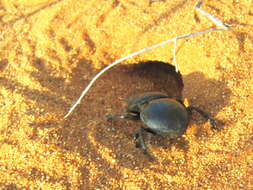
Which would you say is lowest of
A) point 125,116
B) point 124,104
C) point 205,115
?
point 124,104

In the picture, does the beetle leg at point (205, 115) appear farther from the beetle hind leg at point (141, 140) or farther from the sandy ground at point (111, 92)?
the beetle hind leg at point (141, 140)

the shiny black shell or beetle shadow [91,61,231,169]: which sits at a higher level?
the shiny black shell

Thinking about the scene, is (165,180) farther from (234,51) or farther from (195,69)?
(234,51)

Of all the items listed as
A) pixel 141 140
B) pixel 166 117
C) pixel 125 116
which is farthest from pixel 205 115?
pixel 125 116

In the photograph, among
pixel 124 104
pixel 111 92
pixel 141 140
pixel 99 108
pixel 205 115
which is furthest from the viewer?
pixel 111 92

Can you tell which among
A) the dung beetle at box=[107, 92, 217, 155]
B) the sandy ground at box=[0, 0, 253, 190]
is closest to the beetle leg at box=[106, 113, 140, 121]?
the dung beetle at box=[107, 92, 217, 155]

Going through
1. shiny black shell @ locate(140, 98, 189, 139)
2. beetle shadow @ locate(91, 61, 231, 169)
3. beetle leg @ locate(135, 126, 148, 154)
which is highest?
shiny black shell @ locate(140, 98, 189, 139)

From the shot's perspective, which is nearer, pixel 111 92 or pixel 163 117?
pixel 163 117

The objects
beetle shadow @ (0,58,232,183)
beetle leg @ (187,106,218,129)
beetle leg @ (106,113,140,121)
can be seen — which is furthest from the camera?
beetle leg @ (106,113,140,121)

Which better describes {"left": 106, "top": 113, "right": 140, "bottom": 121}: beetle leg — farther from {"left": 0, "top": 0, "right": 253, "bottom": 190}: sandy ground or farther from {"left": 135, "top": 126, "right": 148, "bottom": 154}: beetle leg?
{"left": 135, "top": 126, "right": 148, "bottom": 154}: beetle leg

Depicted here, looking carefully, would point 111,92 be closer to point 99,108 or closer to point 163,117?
point 99,108
